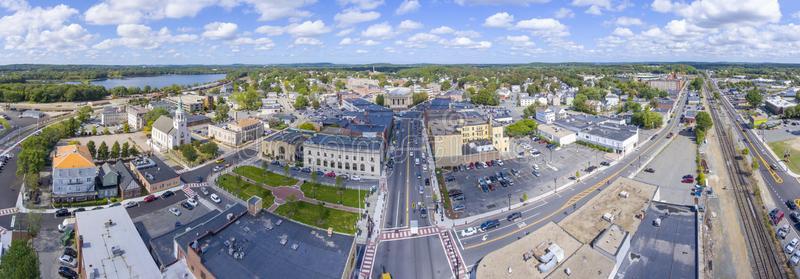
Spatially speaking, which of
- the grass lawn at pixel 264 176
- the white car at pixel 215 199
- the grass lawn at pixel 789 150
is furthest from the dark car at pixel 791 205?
the white car at pixel 215 199

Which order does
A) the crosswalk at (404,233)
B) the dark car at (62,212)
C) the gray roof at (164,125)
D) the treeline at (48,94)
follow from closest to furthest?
the crosswalk at (404,233) → the dark car at (62,212) → the gray roof at (164,125) → the treeline at (48,94)

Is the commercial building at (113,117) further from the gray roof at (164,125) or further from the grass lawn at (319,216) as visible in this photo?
the grass lawn at (319,216)

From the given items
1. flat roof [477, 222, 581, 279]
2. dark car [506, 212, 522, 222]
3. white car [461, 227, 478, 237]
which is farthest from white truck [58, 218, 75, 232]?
dark car [506, 212, 522, 222]

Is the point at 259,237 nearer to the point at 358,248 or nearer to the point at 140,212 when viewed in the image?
the point at 358,248

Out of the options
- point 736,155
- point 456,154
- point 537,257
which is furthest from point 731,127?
point 537,257

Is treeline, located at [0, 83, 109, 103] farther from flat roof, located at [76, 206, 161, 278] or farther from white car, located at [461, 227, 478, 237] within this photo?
white car, located at [461, 227, 478, 237]

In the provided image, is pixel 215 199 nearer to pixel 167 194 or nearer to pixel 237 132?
pixel 167 194
